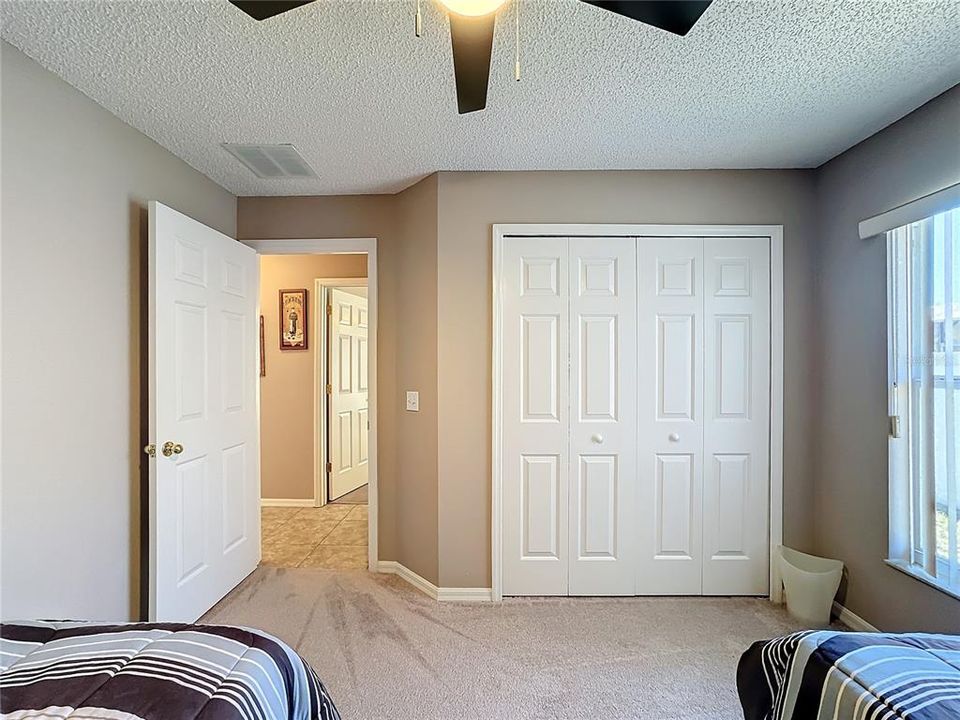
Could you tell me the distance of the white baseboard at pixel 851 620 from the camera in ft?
8.11

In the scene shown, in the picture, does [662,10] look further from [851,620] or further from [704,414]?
[851,620]

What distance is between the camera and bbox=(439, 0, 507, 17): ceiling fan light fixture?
1.08 metres

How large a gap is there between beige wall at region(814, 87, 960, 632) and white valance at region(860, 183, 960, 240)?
0.06 m

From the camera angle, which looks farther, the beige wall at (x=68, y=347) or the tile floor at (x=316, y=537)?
the tile floor at (x=316, y=537)

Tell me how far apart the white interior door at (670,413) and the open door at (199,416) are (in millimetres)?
2275

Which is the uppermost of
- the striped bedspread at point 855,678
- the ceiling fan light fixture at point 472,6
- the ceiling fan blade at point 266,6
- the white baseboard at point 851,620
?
the ceiling fan light fixture at point 472,6

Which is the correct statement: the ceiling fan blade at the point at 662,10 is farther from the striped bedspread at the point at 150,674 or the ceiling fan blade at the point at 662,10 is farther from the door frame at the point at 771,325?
the door frame at the point at 771,325

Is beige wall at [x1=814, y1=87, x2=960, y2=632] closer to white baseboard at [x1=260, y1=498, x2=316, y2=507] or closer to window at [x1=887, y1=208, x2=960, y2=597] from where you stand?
window at [x1=887, y1=208, x2=960, y2=597]

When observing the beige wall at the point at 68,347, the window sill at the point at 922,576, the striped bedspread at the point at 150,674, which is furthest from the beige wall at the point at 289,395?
the window sill at the point at 922,576

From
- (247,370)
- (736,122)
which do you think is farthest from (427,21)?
(247,370)

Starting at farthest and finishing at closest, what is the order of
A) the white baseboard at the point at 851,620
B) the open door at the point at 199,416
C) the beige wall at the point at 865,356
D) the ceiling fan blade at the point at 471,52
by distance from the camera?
the white baseboard at the point at 851,620
the open door at the point at 199,416
the beige wall at the point at 865,356
the ceiling fan blade at the point at 471,52

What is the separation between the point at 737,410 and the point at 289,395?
3660 mm

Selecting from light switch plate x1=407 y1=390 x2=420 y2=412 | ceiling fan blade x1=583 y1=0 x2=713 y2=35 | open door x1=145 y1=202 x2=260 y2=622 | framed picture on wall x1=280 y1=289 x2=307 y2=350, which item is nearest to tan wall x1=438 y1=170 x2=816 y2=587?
light switch plate x1=407 y1=390 x2=420 y2=412

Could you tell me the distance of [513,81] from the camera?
197 cm
